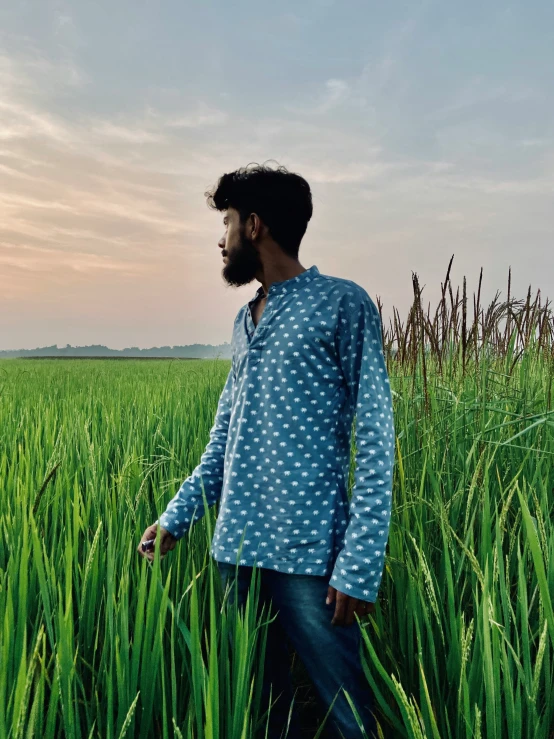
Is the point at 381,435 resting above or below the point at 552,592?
above

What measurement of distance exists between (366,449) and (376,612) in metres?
0.61

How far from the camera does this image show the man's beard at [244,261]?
4.49 feet

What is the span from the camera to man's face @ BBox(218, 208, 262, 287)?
53.9 inches

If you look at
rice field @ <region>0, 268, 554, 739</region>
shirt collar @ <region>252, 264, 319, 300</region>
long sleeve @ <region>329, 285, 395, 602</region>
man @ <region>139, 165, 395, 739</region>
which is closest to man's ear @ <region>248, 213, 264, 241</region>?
man @ <region>139, 165, 395, 739</region>

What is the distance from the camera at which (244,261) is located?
4.50 feet

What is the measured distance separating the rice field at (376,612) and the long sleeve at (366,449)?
111mm

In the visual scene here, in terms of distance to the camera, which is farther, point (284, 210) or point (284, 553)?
point (284, 210)

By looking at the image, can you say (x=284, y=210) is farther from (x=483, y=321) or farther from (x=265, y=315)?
(x=483, y=321)

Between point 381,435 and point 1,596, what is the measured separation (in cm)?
97

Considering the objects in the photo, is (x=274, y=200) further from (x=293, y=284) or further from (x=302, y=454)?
(x=302, y=454)

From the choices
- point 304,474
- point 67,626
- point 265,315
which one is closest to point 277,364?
point 265,315

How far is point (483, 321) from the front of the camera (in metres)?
2.61

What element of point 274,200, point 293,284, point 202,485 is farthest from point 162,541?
point 274,200

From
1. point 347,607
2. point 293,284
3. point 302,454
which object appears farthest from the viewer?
point 293,284
